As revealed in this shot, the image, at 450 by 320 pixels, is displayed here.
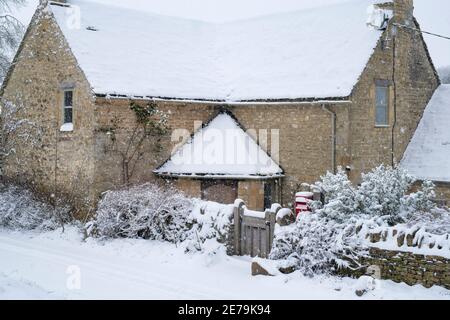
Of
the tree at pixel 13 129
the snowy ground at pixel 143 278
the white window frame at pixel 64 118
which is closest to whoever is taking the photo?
the snowy ground at pixel 143 278

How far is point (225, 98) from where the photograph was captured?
73.1 feet

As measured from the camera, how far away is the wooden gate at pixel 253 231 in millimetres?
13430

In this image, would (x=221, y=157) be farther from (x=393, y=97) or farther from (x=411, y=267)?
(x=411, y=267)

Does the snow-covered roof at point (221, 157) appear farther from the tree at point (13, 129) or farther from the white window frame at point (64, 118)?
the tree at point (13, 129)

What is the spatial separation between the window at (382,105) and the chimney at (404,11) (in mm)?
2610

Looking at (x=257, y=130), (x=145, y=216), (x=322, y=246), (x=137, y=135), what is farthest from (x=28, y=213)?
(x=322, y=246)

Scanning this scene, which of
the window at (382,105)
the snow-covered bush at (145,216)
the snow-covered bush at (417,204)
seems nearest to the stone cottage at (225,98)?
the window at (382,105)

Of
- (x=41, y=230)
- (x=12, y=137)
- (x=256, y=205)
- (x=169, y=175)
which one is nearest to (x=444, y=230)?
(x=256, y=205)

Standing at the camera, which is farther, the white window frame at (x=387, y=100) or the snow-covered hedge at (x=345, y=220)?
the white window frame at (x=387, y=100)

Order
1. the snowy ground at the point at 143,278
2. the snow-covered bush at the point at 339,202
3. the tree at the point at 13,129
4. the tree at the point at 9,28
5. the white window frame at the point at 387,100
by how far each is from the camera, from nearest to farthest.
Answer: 1. the snowy ground at the point at 143,278
2. the snow-covered bush at the point at 339,202
3. the white window frame at the point at 387,100
4. the tree at the point at 13,129
5. the tree at the point at 9,28

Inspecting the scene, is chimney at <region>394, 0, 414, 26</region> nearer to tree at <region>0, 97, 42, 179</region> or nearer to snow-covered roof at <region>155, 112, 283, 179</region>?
snow-covered roof at <region>155, 112, 283, 179</region>

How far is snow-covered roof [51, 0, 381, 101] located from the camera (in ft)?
65.5
